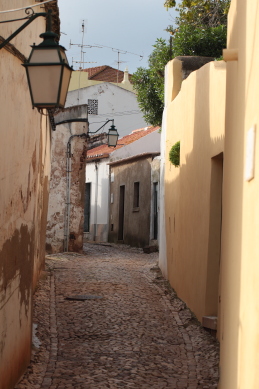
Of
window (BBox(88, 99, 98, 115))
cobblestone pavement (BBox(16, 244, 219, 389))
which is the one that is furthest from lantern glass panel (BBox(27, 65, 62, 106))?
window (BBox(88, 99, 98, 115))

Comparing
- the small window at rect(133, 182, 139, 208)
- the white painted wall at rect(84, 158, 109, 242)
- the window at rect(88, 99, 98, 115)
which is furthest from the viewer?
the window at rect(88, 99, 98, 115)

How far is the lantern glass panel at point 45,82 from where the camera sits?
5.62 metres

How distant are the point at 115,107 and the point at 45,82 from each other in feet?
102

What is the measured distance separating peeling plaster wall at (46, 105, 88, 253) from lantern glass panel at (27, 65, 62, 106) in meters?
12.8

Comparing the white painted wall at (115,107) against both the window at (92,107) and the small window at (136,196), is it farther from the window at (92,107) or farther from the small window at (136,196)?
the small window at (136,196)

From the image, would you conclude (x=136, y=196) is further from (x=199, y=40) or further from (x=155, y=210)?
(x=199, y=40)

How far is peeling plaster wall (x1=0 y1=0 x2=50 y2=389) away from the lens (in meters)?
5.68

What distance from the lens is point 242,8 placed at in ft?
16.7

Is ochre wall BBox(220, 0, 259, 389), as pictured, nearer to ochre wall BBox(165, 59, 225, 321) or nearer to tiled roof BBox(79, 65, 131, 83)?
ochre wall BBox(165, 59, 225, 321)

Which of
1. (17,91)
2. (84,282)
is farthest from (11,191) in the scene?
(84,282)

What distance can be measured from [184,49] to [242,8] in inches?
550

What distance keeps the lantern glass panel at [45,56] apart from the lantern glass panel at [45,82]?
0.17ft

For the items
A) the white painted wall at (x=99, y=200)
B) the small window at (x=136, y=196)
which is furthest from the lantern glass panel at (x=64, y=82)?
the white painted wall at (x=99, y=200)

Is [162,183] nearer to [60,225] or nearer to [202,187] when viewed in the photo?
[60,225]
